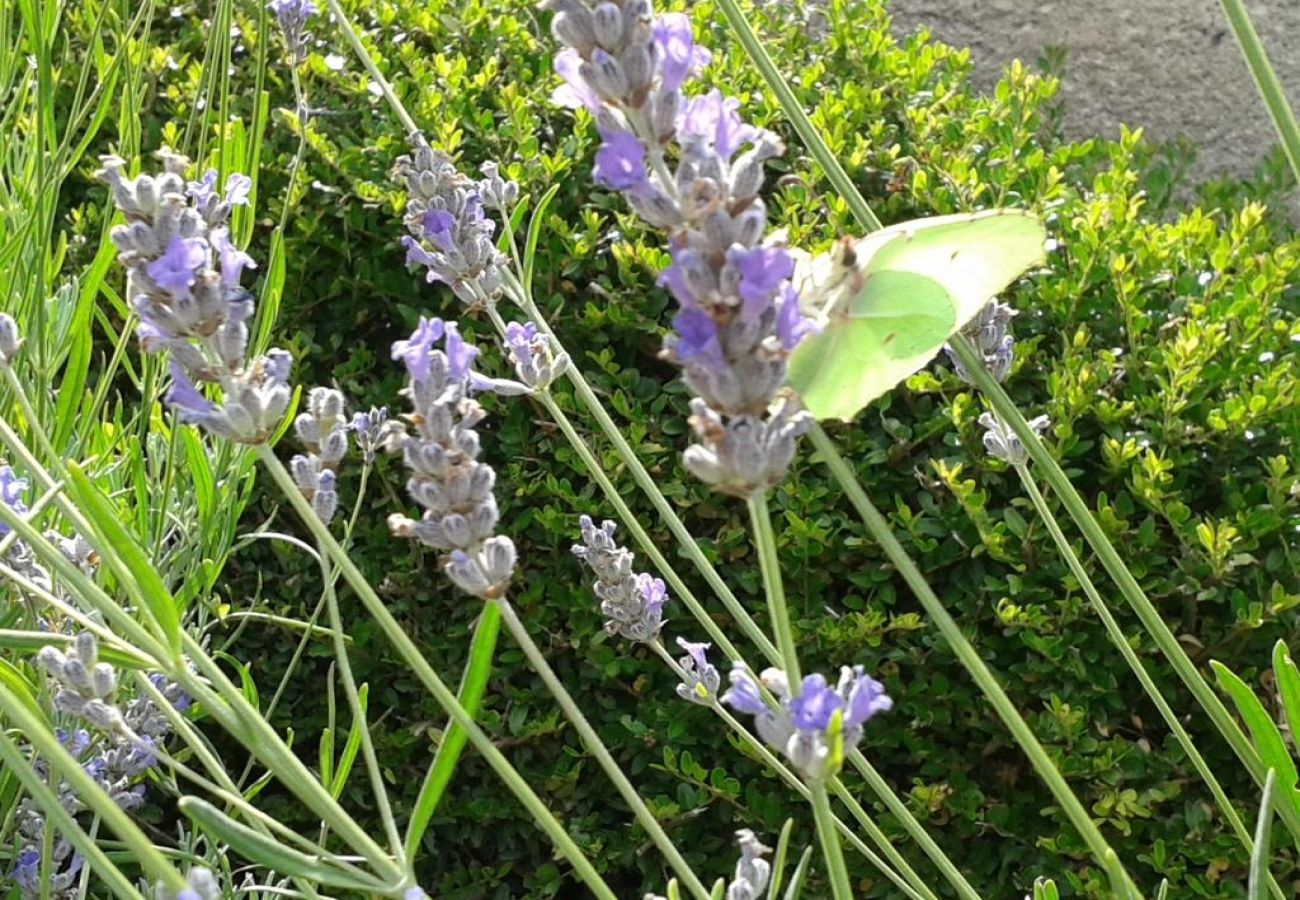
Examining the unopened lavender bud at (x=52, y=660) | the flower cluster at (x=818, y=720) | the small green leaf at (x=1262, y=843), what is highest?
the unopened lavender bud at (x=52, y=660)

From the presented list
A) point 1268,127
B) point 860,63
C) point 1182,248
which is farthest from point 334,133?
point 1268,127

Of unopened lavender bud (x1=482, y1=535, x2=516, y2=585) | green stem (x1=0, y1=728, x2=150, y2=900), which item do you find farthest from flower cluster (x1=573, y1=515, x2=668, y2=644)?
green stem (x1=0, y1=728, x2=150, y2=900)

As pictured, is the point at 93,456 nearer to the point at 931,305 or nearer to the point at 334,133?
the point at 931,305

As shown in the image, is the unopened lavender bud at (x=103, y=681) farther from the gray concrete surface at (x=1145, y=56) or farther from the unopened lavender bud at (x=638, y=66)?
the gray concrete surface at (x=1145, y=56)

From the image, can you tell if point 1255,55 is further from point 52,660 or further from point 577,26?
point 52,660

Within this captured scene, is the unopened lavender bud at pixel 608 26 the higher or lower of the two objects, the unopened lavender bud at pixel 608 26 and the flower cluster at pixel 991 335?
the higher

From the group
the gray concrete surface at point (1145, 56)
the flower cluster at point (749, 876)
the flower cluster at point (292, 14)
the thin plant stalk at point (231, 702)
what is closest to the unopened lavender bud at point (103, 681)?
the thin plant stalk at point (231, 702)

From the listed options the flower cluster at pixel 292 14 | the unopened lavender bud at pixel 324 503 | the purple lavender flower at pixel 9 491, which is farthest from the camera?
the flower cluster at pixel 292 14
